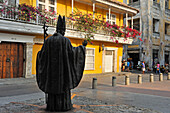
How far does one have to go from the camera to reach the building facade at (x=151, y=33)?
2347 cm

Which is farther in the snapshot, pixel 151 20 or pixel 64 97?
pixel 151 20

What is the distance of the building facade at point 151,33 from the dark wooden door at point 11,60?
15.8 metres

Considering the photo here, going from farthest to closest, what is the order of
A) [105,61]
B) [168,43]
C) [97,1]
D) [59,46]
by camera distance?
[168,43], [105,61], [97,1], [59,46]

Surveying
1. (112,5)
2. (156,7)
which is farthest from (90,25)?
(156,7)

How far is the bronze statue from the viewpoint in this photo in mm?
4191

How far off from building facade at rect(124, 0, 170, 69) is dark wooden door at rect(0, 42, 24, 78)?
1578 cm

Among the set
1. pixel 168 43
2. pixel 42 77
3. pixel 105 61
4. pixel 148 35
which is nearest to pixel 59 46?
pixel 42 77

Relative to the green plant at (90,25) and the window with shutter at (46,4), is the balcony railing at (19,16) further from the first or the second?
the green plant at (90,25)

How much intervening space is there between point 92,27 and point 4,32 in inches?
278

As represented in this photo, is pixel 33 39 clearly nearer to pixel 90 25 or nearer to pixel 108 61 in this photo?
pixel 90 25

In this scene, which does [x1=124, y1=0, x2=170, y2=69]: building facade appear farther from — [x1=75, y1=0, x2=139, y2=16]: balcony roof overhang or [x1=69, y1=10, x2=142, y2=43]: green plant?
[x1=69, y1=10, x2=142, y2=43]: green plant

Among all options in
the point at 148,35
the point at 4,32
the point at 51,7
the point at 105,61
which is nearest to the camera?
the point at 4,32

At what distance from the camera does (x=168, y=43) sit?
27000 mm

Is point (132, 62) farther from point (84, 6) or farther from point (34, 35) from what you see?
point (34, 35)
